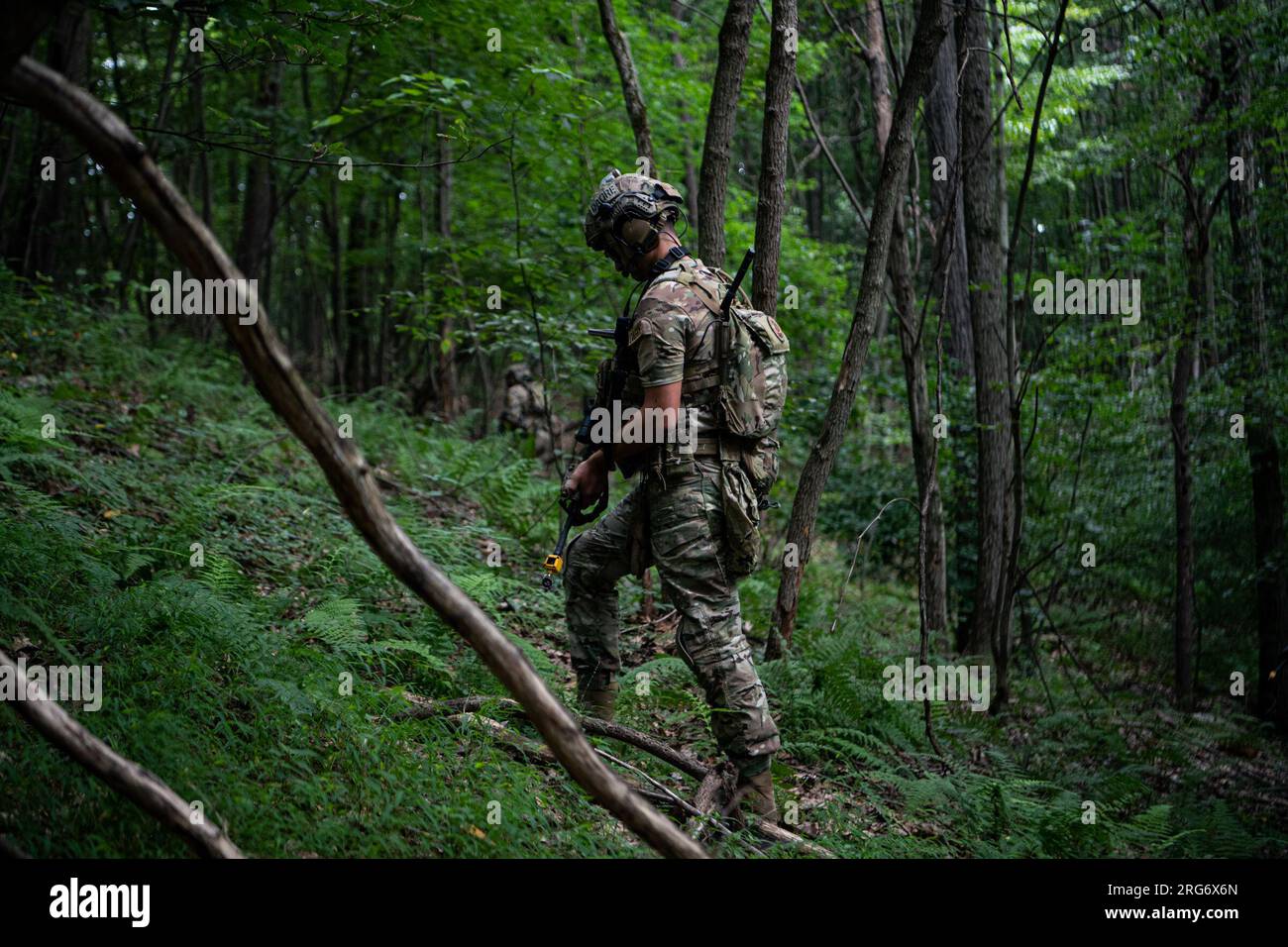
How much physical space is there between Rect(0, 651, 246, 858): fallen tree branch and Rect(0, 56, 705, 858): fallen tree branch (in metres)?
0.85

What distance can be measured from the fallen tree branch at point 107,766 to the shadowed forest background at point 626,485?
44 centimetres

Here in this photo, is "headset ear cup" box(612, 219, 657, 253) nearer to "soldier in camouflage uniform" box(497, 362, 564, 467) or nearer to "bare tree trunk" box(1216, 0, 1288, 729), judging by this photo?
"bare tree trunk" box(1216, 0, 1288, 729)

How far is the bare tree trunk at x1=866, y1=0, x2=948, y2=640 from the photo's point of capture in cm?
657

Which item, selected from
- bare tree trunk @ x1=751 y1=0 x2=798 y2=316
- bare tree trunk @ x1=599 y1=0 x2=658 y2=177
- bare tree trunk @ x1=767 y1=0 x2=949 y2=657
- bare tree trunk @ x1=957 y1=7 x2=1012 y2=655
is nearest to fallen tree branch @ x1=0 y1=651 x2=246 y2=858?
bare tree trunk @ x1=767 y1=0 x2=949 y2=657

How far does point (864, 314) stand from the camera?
18.8 feet

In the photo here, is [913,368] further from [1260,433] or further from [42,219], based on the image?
[42,219]

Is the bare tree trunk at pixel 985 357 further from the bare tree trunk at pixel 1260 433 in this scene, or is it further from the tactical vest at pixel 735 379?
the tactical vest at pixel 735 379

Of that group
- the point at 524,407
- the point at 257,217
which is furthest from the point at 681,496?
the point at 257,217

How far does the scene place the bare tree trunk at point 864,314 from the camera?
554 centimetres

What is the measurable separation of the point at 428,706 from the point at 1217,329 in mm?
8295

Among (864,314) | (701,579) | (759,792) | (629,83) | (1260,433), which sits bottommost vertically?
(759,792)

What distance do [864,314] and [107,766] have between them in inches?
189

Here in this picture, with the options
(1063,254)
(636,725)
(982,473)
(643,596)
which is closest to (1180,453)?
(982,473)

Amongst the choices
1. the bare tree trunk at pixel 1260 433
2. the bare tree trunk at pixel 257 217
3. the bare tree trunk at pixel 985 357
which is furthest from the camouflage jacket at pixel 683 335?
the bare tree trunk at pixel 257 217
